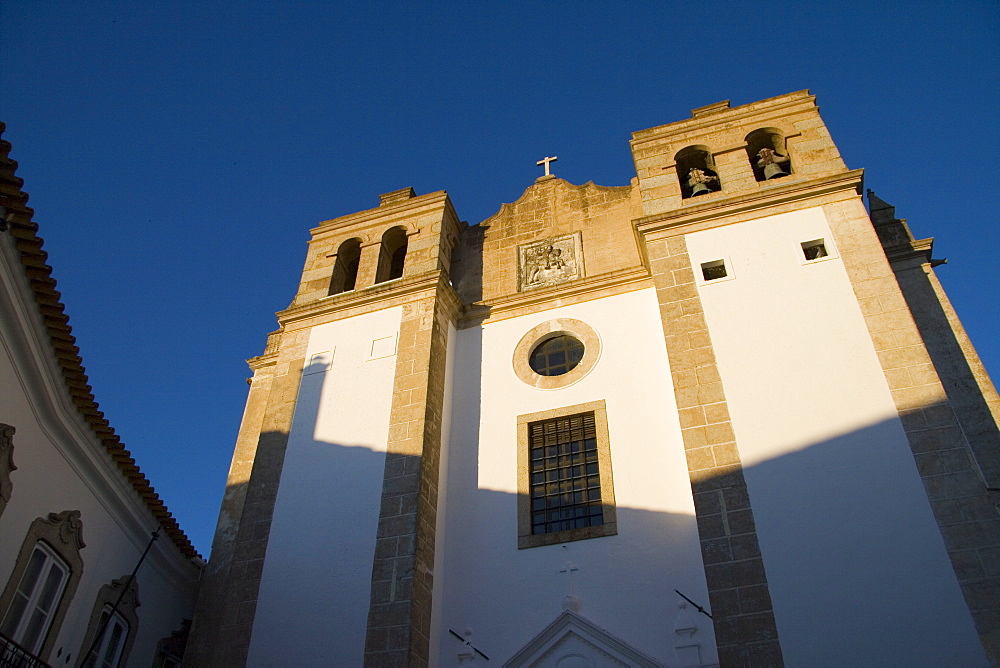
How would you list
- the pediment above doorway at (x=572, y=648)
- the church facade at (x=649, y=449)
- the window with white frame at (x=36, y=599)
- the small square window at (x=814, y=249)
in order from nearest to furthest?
the window with white frame at (x=36, y=599) < the church facade at (x=649, y=449) < the pediment above doorway at (x=572, y=648) < the small square window at (x=814, y=249)

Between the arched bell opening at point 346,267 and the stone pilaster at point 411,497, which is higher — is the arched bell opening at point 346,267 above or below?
above

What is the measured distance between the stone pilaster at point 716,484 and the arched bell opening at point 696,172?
2.10m

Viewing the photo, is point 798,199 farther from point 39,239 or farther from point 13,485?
point 13,485

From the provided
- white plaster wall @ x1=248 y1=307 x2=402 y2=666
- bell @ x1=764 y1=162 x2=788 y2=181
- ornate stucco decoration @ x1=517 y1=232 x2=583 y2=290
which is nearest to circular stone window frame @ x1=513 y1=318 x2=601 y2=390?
ornate stucco decoration @ x1=517 y1=232 x2=583 y2=290

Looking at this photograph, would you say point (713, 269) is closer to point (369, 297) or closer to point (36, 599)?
point (369, 297)

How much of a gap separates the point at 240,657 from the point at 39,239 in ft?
18.1

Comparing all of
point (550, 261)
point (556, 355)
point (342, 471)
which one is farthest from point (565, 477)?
point (550, 261)

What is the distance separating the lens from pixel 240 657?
9992mm

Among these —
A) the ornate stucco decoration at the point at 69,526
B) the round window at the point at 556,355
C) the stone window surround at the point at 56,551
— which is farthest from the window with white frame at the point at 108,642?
the round window at the point at 556,355

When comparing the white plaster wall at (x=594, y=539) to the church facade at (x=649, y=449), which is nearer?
the church facade at (x=649, y=449)

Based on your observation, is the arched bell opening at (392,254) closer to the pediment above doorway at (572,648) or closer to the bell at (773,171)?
the bell at (773,171)

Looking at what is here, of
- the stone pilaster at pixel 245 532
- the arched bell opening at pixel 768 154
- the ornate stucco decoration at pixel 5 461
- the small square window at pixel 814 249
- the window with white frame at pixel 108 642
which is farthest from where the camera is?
the arched bell opening at pixel 768 154

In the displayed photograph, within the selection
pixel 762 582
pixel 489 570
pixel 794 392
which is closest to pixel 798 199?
pixel 794 392

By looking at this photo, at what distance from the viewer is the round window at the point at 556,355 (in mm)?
12656
